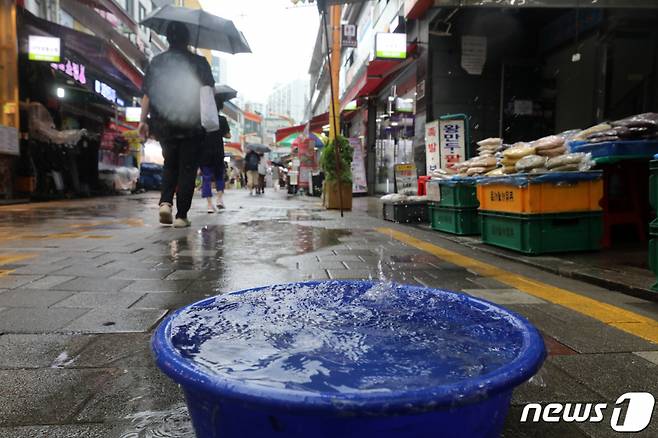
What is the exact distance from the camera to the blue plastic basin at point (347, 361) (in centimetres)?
72

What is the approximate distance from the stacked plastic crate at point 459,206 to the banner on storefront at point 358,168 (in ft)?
28.5

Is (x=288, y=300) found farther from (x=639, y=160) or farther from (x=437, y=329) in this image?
(x=639, y=160)

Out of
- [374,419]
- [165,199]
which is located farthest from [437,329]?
[165,199]

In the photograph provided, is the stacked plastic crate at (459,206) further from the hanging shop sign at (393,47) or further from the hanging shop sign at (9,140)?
the hanging shop sign at (9,140)

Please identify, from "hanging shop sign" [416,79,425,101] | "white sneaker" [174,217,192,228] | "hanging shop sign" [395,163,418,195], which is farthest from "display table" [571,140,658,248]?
"hanging shop sign" [416,79,425,101]

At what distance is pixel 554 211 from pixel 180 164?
173 inches

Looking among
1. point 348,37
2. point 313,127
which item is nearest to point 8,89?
point 348,37

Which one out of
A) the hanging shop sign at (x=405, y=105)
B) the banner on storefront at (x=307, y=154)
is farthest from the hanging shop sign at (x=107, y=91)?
the hanging shop sign at (x=405, y=105)

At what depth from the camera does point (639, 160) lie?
4996 millimetres

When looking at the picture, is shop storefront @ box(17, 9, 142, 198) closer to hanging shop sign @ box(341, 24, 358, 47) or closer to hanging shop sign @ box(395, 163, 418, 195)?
hanging shop sign @ box(341, 24, 358, 47)

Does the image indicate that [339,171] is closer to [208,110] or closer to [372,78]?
[208,110]

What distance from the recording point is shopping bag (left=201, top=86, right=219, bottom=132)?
5.82 metres

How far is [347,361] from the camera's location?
39.8 inches

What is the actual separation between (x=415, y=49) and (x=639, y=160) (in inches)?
268
